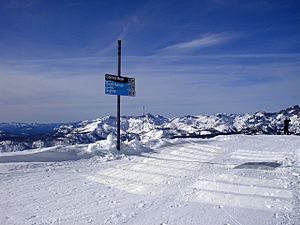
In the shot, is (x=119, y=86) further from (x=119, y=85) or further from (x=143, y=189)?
(x=143, y=189)

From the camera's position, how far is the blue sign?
1339 centimetres

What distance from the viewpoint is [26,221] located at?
229 inches

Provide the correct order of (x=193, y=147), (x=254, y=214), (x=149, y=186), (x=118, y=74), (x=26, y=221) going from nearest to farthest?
(x=26, y=221) → (x=254, y=214) → (x=149, y=186) → (x=118, y=74) → (x=193, y=147)

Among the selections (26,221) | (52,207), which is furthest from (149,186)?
(26,221)

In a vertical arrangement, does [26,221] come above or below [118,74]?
below

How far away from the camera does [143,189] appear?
8.29 meters

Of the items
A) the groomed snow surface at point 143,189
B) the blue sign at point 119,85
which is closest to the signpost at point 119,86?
the blue sign at point 119,85

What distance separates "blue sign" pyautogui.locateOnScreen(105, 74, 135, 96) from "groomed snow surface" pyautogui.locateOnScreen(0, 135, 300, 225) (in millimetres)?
2946

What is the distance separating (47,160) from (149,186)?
18.3 ft

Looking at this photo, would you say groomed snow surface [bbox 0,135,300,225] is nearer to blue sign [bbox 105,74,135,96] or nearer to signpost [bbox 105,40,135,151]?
signpost [bbox 105,40,135,151]

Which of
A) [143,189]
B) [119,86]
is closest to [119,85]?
[119,86]

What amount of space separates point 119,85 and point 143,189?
659 cm

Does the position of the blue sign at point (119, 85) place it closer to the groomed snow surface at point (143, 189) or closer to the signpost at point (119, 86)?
the signpost at point (119, 86)

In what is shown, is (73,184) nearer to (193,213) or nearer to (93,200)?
(93,200)
